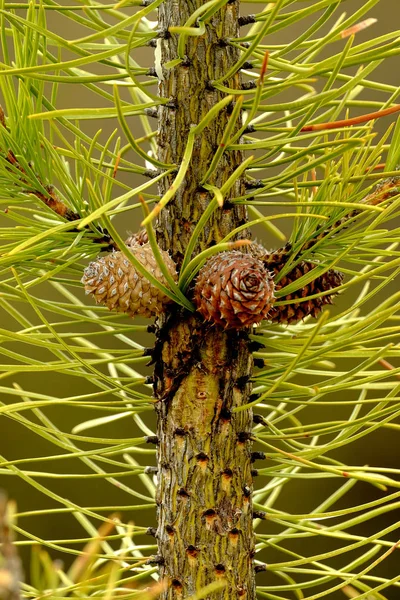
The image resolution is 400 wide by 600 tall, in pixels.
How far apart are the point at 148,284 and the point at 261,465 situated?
150 cm

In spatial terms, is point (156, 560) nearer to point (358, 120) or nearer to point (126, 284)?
point (126, 284)

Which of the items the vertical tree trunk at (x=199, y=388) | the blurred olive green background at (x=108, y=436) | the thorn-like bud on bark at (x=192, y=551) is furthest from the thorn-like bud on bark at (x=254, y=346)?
the blurred olive green background at (x=108, y=436)

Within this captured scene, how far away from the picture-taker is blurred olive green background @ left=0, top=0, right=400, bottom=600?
190 centimetres

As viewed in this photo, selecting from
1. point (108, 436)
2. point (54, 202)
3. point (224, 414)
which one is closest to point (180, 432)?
point (224, 414)

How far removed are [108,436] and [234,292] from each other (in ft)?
5.38

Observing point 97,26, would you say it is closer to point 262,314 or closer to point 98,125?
point 262,314

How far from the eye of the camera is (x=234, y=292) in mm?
375

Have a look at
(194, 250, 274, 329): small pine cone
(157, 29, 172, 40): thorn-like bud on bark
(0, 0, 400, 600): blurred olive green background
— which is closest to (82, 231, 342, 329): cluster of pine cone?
(194, 250, 274, 329): small pine cone

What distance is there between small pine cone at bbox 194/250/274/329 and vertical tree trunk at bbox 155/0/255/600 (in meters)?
0.03

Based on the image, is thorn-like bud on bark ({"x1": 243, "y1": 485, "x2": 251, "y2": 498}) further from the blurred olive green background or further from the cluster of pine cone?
the blurred olive green background

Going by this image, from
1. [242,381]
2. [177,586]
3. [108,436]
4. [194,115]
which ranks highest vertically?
[108,436]

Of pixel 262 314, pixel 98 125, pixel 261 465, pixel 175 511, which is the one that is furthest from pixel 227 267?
pixel 98 125

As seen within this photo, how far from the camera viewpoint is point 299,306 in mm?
440

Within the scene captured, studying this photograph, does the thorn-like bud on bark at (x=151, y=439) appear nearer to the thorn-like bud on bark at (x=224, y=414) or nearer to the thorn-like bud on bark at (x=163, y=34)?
the thorn-like bud on bark at (x=224, y=414)
